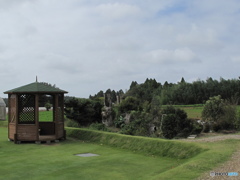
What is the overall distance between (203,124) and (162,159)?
11086 millimetres

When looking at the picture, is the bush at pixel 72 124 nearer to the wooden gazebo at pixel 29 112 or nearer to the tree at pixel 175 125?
the wooden gazebo at pixel 29 112

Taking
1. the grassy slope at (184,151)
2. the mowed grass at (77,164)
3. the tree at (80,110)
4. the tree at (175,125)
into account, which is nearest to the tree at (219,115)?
the tree at (175,125)

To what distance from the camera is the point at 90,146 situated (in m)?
13.8

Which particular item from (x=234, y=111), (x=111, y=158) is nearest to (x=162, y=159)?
(x=111, y=158)

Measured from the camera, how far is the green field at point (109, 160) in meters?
8.14

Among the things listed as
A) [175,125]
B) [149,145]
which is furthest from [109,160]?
[175,125]

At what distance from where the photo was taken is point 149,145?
1207 cm

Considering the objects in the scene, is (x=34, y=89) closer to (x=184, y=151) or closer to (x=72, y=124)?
(x=72, y=124)

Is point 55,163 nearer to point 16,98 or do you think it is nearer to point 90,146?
point 90,146

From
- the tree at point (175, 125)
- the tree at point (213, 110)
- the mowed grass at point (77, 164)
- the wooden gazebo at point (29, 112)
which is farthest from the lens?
the tree at point (213, 110)

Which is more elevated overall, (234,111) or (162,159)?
(234,111)

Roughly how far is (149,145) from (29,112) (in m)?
8.19

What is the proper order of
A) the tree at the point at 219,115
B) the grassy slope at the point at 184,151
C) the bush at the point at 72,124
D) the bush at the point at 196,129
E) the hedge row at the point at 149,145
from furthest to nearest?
the bush at the point at 72,124 < the tree at the point at 219,115 < the bush at the point at 196,129 < the hedge row at the point at 149,145 < the grassy slope at the point at 184,151

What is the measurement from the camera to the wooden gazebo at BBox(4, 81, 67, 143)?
1498cm
